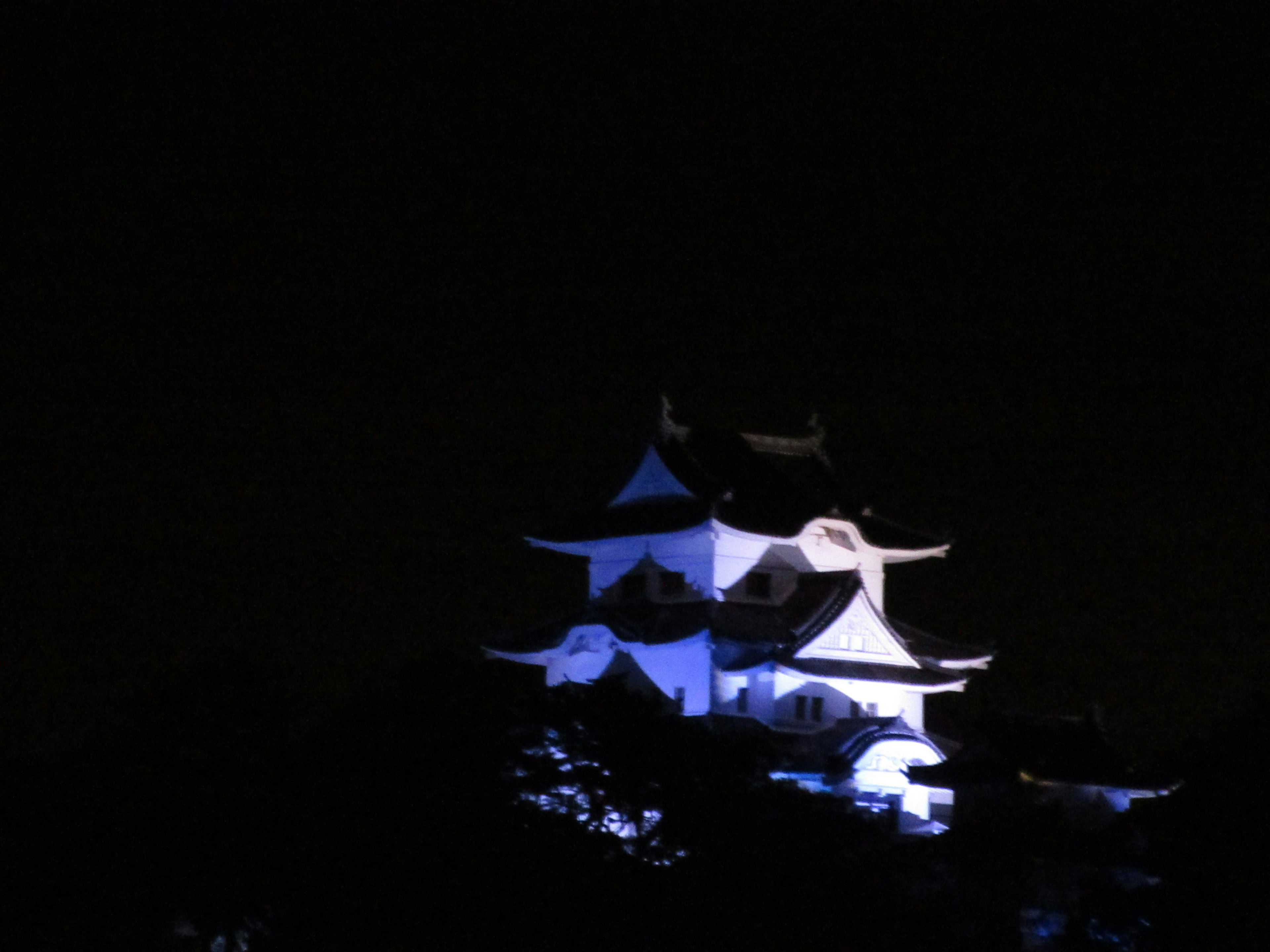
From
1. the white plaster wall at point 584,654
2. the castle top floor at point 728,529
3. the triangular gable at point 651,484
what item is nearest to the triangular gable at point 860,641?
the castle top floor at point 728,529

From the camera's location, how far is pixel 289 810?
32188mm

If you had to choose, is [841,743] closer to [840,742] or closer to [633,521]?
[840,742]

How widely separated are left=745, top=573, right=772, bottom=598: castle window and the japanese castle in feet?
0.10

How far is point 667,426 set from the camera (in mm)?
45094

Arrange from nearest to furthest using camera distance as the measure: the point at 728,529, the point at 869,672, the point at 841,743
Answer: the point at 841,743, the point at 869,672, the point at 728,529

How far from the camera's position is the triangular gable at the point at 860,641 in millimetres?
42219

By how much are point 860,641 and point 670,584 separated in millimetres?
4374

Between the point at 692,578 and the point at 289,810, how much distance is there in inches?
546

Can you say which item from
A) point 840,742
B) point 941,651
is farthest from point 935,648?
point 840,742

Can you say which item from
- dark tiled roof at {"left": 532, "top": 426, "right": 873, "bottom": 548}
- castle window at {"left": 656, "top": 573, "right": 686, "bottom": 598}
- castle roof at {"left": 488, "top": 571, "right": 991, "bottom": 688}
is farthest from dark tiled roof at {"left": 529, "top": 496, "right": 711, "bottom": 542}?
castle roof at {"left": 488, "top": 571, "right": 991, "bottom": 688}

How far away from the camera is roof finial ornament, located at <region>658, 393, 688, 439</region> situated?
45.0m

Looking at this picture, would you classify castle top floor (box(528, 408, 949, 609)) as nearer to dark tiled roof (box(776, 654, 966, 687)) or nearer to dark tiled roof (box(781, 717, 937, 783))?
dark tiled roof (box(776, 654, 966, 687))

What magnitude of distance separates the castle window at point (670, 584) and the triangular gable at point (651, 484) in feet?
5.61

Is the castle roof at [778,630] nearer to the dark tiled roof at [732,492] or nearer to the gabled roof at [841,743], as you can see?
the gabled roof at [841,743]
